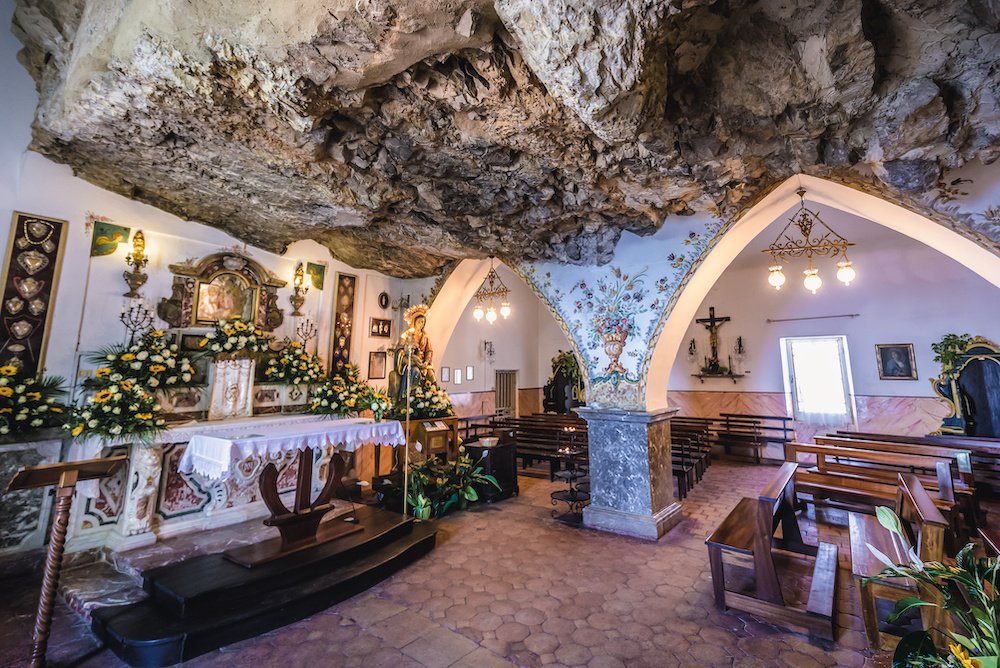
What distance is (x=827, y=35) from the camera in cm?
248

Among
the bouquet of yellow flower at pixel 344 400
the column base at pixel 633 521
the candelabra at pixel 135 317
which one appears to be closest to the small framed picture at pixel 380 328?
the bouquet of yellow flower at pixel 344 400

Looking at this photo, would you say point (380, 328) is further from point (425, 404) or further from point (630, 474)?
point (630, 474)

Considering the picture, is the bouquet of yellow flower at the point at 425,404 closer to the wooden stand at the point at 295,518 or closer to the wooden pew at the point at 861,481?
the wooden stand at the point at 295,518

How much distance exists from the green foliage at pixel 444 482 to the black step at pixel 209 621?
5.37 ft

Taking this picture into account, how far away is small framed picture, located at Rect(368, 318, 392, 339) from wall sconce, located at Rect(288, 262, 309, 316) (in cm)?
136

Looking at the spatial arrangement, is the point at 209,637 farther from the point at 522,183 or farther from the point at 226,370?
the point at 522,183

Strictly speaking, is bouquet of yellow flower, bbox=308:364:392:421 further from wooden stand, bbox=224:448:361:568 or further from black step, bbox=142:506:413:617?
black step, bbox=142:506:413:617

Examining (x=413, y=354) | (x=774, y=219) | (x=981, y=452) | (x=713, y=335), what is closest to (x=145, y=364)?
(x=413, y=354)

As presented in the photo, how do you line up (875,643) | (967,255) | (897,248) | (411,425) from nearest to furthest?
(875,643), (967,255), (411,425), (897,248)

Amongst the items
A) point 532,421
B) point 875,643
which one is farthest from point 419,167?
point 532,421

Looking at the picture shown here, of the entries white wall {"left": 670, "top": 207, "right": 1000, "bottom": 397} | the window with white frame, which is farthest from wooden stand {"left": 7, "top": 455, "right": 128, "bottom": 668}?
the window with white frame

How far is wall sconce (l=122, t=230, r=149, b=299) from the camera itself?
16.0 feet

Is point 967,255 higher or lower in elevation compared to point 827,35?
lower

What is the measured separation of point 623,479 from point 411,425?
3.24m
